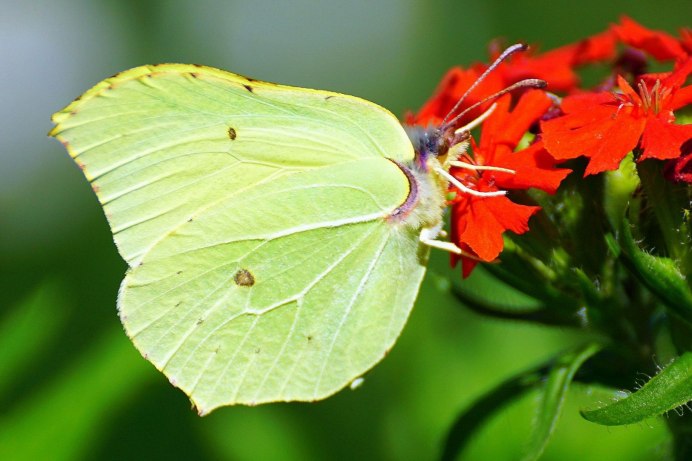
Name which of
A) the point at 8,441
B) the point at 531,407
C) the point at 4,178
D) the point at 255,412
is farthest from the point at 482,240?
the point at 4,178

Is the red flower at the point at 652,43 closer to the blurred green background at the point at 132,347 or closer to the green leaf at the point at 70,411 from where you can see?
the blurred green background at the point at 132,347

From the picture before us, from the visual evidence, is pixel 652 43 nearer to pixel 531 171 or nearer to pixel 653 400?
pixel 531 171

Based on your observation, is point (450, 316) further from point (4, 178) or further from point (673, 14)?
point (673, 14)

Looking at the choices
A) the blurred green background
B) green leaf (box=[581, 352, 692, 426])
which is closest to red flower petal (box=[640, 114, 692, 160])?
green leaf (box=[581, 352, 692, 426])

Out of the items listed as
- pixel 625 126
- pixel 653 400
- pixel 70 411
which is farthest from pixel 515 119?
pixel 70 411

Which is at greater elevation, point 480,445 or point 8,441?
point 8,441

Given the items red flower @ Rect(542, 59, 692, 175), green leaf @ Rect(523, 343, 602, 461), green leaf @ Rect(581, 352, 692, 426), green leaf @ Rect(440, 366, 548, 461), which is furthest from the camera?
green leaf @ Rect(440, 366, 548, 461)

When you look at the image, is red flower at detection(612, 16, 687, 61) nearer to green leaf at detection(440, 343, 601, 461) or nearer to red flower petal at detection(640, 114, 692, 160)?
red flower petal at detection(640, 114, 692, 160)
